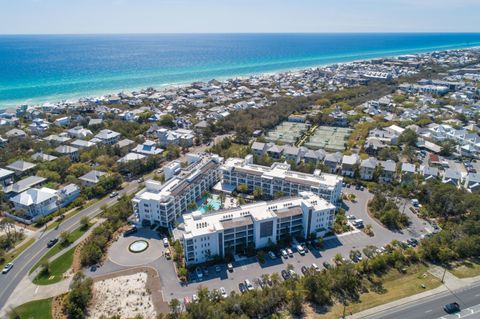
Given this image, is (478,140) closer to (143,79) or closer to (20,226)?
(20,226)

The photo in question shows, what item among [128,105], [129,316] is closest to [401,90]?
[128,105]

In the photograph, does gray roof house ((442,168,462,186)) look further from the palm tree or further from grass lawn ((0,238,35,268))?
grass lawn ((0,238,35,268))

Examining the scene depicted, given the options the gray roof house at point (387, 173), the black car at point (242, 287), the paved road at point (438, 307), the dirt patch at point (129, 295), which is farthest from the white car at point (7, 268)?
the gray roof house at point (387, 173)

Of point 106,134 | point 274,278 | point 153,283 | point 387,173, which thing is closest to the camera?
point 274,278

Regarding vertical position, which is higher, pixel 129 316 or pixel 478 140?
pixel 478 140

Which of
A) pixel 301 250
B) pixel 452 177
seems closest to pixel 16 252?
pixel 301 250

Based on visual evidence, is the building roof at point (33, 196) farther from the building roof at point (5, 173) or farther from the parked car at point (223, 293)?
the parked car at point (223, 293)

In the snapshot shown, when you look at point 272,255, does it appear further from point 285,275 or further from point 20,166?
point 20,166

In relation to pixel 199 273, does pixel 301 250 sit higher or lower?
higher
